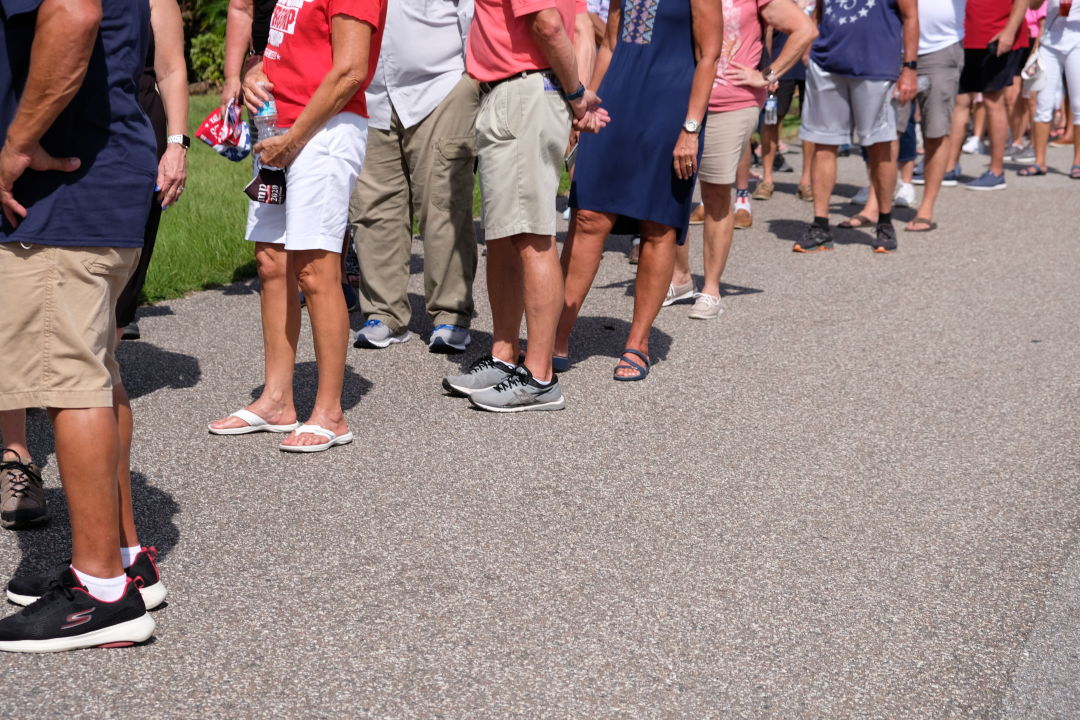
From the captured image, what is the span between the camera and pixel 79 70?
298cm

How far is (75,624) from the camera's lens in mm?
3137

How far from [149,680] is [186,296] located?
4314 mm

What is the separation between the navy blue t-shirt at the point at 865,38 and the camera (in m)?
8.52

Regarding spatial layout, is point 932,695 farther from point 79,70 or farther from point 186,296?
point 186,296

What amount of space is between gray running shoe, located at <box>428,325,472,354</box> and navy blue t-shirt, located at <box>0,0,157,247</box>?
2.90 meters

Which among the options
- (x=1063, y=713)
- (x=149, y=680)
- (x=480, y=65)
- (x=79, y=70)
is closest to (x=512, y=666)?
(x=149, y=680)

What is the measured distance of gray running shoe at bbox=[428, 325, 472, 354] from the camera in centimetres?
607

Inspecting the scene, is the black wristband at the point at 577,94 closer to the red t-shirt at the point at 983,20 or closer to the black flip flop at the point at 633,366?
the black flip flop at the point at 633,366

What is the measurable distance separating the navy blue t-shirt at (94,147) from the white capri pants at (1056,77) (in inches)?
434

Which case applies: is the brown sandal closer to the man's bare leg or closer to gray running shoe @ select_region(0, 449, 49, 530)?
gray running shoe @ select_region(0, 449, 49, 530)

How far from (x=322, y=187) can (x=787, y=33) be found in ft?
11.4

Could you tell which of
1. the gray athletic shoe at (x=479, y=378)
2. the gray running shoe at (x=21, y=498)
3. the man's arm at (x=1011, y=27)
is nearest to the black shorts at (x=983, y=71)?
the man's arm at (x=1011, y=27)

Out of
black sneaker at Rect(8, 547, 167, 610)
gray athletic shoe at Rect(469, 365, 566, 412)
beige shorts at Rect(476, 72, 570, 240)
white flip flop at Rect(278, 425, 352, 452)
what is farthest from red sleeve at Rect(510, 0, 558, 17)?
black sneaker at Rect(8, 547, 167, 610)

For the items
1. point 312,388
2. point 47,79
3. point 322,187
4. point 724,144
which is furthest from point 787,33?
point 47,79
